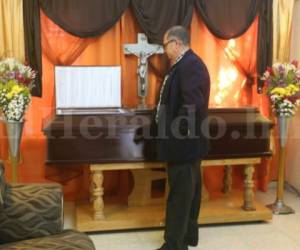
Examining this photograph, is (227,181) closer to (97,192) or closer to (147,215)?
(147,215)

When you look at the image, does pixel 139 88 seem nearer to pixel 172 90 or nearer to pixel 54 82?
pixel 54 82

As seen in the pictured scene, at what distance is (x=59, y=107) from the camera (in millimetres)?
3314

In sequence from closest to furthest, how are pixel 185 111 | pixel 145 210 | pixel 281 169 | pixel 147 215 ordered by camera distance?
pixel 185 111, pixel 147 215, pixel 145 210, pixel 281 169

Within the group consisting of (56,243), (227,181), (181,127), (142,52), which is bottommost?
(227,181)

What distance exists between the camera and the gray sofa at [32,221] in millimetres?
1990

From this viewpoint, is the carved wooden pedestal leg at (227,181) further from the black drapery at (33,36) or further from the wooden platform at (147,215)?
the black drapery at (33,36)

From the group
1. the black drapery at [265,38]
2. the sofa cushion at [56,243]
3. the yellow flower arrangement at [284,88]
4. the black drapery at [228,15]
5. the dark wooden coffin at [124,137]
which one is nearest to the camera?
the sofa cushion at [56,243]

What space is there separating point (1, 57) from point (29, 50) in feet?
0.74

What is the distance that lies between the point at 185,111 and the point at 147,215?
107cm

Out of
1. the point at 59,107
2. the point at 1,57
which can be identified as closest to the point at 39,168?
the point at 59,107

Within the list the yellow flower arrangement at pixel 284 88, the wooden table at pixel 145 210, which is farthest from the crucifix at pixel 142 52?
the yellow flower arrangement at pixel 284 88

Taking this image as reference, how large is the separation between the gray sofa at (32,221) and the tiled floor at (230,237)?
956 millimetres

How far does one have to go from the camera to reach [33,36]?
3.43 metres

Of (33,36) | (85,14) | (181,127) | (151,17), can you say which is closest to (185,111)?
(181,127)
